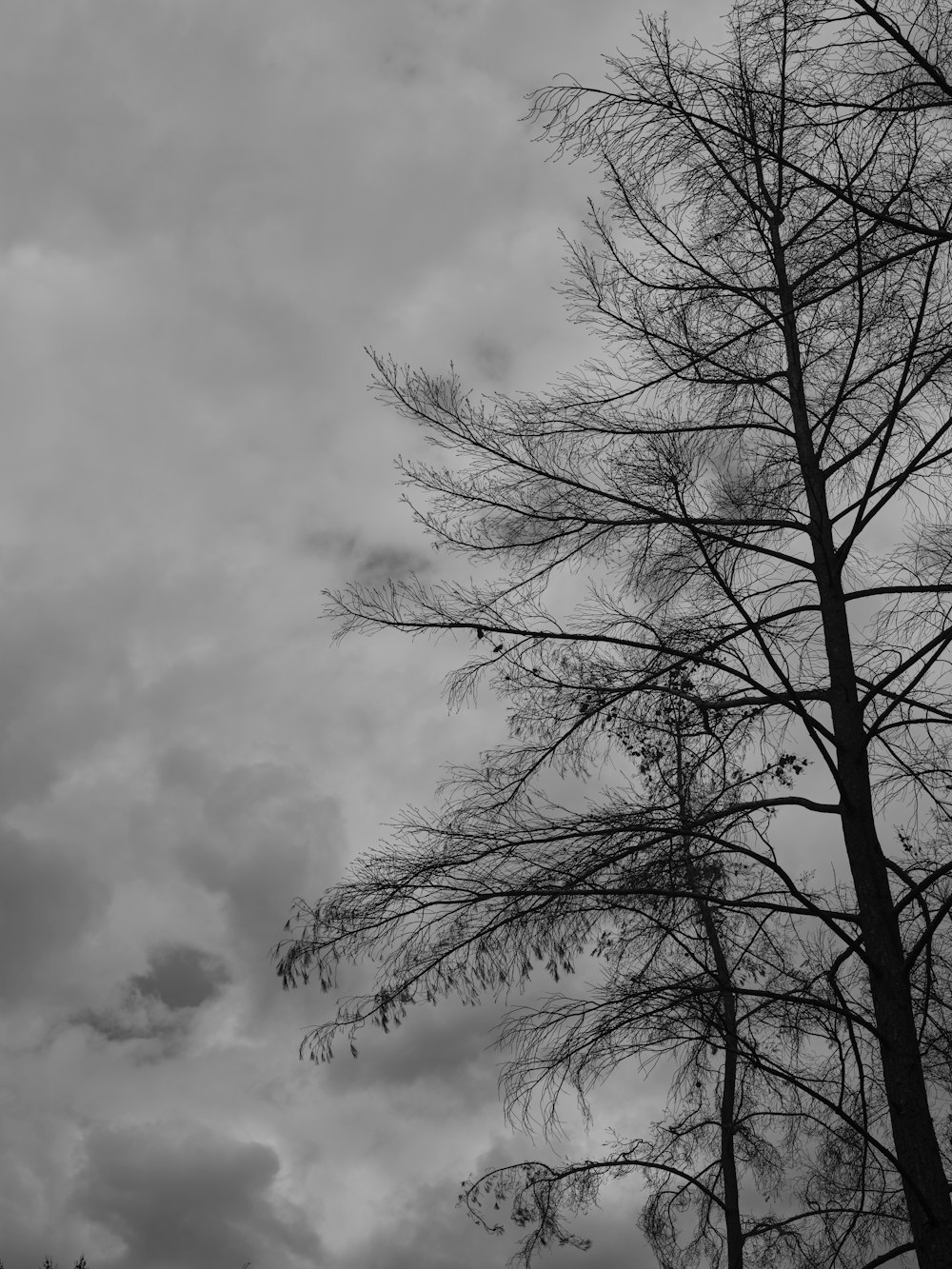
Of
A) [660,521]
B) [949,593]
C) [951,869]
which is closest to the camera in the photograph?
[951,869]

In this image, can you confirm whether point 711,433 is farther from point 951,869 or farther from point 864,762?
point 951,869

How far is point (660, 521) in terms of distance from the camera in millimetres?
6406

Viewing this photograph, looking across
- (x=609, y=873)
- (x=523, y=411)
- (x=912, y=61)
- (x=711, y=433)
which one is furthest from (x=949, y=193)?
(x=609, y=873)

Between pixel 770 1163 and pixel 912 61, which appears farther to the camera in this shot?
pixel 770 1163

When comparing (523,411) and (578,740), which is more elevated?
(523,411)

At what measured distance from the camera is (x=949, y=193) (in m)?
5.43

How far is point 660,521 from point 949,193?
215cm

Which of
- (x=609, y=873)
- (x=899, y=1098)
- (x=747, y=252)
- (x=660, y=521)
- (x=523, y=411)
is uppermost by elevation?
(x=747, y=252)

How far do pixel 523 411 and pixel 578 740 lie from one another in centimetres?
204

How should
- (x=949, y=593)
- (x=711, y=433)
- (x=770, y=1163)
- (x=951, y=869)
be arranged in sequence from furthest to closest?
1. (x=770, y=1163)
2. (x=711, y=433)
3. (x=949, y=593)
4. (x=951, y=869)

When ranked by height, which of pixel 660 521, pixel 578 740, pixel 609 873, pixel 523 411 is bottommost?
pixel 609 873

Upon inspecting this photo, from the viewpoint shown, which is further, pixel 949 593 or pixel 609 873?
pixel 949 593

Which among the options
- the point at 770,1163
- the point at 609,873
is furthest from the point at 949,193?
the point at 770,1163

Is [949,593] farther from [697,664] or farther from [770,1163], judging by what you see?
[770,1163]
